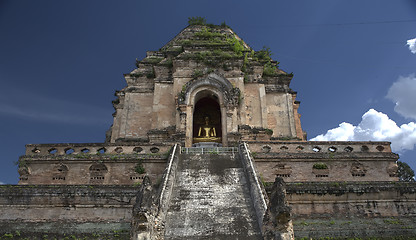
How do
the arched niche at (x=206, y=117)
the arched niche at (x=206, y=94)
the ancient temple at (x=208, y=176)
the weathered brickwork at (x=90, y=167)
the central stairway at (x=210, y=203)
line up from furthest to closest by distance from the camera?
the arched niche at (x=206, y=117) < the arched niche at (x=206, y=94) < the weathered brickwork at (x=90, y=167) < the ancient temple at (x=208, y=176) < the central stairway at (x=210, y=203)

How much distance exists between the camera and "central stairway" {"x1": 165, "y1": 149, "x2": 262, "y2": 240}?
8.98 m

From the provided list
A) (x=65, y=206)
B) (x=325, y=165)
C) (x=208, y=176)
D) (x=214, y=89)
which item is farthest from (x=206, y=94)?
(x=65, y=206)

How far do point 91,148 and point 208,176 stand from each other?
6.56m

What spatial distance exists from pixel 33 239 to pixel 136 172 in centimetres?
484

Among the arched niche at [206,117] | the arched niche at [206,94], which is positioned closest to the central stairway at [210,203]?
the arched niche at [206,94]

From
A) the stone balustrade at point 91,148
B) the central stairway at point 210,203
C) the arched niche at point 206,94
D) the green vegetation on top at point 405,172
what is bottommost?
the central stairway at point 210,203

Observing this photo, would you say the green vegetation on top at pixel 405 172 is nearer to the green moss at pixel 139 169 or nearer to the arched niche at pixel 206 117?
the arched niche at pixel 206 117

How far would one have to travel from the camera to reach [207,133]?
2172 centimetres

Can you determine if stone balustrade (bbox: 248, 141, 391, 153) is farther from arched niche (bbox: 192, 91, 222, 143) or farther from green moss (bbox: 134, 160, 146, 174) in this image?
arched niche (bbox: 192, 91, 222, 143)

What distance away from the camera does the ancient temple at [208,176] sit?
962 centimetres

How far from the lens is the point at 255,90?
22516 mm

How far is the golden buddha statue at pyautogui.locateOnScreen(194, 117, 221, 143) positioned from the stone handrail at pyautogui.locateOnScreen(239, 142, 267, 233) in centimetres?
685

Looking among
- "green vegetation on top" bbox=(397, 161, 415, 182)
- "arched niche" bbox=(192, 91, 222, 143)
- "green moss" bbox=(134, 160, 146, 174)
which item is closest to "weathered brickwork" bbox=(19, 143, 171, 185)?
A: "green moss" bbox=(134, 160, 146, 174)

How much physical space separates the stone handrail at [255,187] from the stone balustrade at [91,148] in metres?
4.28
